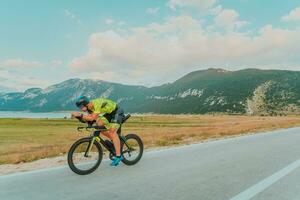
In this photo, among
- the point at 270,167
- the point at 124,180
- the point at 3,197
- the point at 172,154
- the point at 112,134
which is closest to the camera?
the point at 3,197

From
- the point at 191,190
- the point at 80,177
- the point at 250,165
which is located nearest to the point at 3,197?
the point at 80,177

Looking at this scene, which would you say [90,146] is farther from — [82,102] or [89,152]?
[82,102]

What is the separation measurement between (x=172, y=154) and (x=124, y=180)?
17.1 feet

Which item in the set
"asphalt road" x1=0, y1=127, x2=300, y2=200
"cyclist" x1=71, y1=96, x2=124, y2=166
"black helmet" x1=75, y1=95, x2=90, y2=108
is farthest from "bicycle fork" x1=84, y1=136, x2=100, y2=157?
"black helmet" x1=75, y1=95, x2=90, y2=108

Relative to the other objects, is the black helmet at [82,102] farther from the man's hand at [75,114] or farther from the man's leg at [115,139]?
the man's leg at [115,139]

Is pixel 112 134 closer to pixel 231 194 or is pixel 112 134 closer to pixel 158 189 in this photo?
pixel 158 189

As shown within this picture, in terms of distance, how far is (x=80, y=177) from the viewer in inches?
341

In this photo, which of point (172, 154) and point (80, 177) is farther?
point (172, 154)

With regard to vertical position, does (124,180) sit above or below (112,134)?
below

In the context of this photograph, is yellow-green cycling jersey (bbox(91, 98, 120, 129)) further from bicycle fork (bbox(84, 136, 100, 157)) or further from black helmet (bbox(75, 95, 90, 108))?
bicycle fork (bbox(84, 136, 100, 157))

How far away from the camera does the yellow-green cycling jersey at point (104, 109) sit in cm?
929

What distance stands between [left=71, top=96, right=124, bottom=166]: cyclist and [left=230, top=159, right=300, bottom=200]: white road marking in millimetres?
3527

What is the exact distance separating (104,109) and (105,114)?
246mm

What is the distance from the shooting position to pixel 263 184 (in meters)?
8.02
